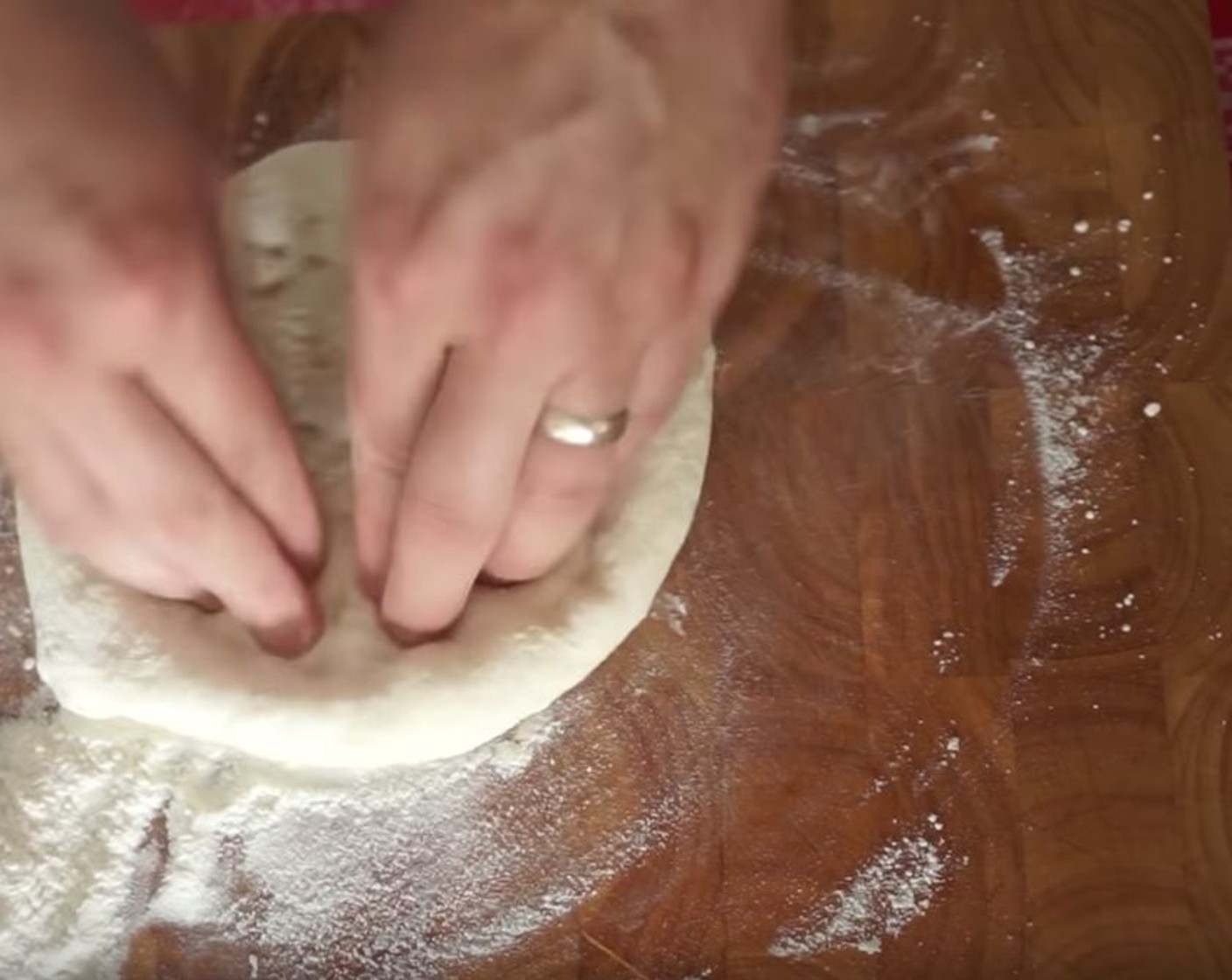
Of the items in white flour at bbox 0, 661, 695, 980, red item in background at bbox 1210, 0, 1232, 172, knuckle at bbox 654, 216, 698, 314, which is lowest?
white flour at bbox 0, 661, 695, 980

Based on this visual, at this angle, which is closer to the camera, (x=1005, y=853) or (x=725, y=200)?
(x=725, y=200)

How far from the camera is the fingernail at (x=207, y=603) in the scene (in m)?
0.92

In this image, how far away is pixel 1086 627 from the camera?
0.94 metres

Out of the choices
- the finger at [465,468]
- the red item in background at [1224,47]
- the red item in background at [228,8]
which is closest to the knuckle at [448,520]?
the finger at [465,468]

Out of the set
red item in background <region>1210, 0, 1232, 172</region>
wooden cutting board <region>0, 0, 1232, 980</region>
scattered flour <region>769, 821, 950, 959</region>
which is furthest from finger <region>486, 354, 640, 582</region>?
red item in background <region>1210, 0, 1232, 172</region>

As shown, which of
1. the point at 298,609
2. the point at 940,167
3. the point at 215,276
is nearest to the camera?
the point at 215,276

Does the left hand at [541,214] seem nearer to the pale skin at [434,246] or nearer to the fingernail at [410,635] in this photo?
the pale skin at [434,246]

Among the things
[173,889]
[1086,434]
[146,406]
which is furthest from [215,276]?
[1086,434]

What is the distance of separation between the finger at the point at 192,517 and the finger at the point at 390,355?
0.22 ft

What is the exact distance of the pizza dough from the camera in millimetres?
910

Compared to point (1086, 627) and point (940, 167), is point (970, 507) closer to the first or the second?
point (1086, 627)

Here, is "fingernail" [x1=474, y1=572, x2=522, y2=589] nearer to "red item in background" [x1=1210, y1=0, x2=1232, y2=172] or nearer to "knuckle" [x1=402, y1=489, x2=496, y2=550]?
"knuckle" [x1=402, y1=489, x2=496, y2=550]

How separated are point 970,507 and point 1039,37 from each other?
0.31 metres

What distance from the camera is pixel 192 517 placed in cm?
78
